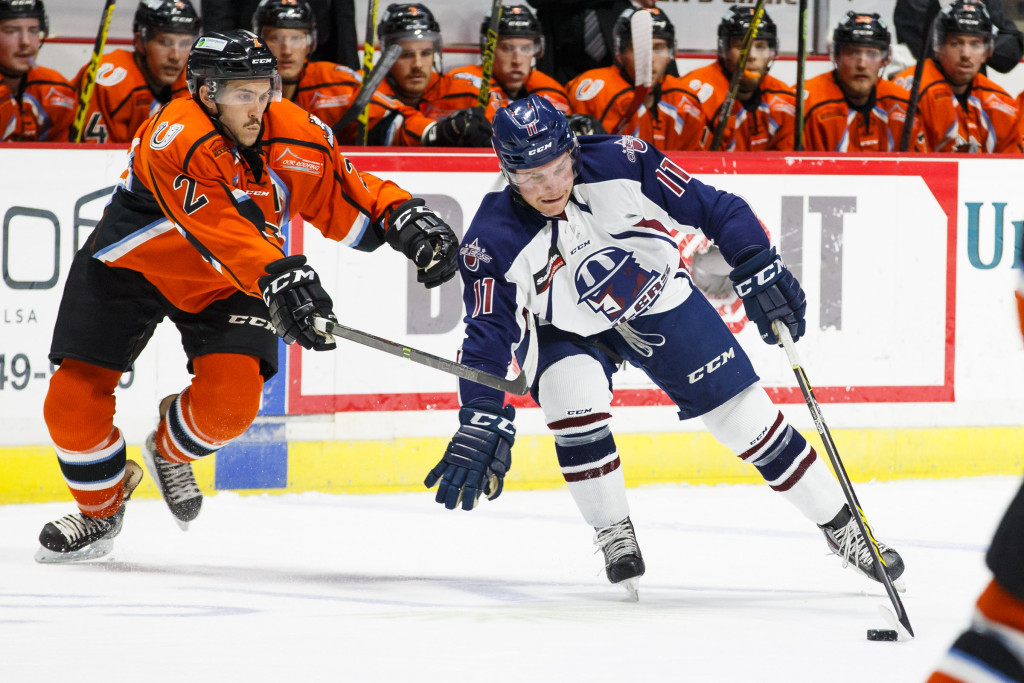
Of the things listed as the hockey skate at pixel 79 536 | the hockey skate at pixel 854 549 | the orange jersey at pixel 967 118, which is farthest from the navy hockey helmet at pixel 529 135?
the orange jersey at pixel 967 118

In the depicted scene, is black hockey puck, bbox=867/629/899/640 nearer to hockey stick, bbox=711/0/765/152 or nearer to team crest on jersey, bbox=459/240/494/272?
team crest on jersey, bbox=459/240/494/272

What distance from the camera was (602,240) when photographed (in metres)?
2.72

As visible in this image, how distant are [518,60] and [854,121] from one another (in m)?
1.28

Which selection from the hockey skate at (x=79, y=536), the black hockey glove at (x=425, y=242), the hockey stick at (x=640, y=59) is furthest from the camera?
the hockey stick at (x=640, y=59)

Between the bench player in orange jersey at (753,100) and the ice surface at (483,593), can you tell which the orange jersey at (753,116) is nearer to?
the bench player in orange jersey at (753,100)

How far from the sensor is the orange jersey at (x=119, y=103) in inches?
168

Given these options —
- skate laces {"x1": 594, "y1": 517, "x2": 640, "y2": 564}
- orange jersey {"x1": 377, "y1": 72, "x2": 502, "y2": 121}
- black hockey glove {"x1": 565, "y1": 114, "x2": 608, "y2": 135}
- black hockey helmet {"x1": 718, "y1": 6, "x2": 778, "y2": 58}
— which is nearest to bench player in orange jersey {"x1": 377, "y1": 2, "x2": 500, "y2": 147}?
orange jersey {"x1": 377, "y1": 72, "x2": 502, "y2": 121}

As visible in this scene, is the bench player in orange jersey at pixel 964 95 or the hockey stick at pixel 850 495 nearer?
the hockey stick at pixel 850 495

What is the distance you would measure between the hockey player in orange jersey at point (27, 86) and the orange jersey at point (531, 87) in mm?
1349

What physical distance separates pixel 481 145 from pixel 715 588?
1.87 metres

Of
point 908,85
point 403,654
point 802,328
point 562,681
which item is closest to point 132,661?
point 403,654

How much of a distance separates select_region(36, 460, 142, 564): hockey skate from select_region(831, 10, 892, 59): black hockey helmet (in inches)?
121

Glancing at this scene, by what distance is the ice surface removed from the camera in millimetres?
2154

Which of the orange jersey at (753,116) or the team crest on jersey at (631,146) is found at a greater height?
the team crest on jersey at (631,146)
